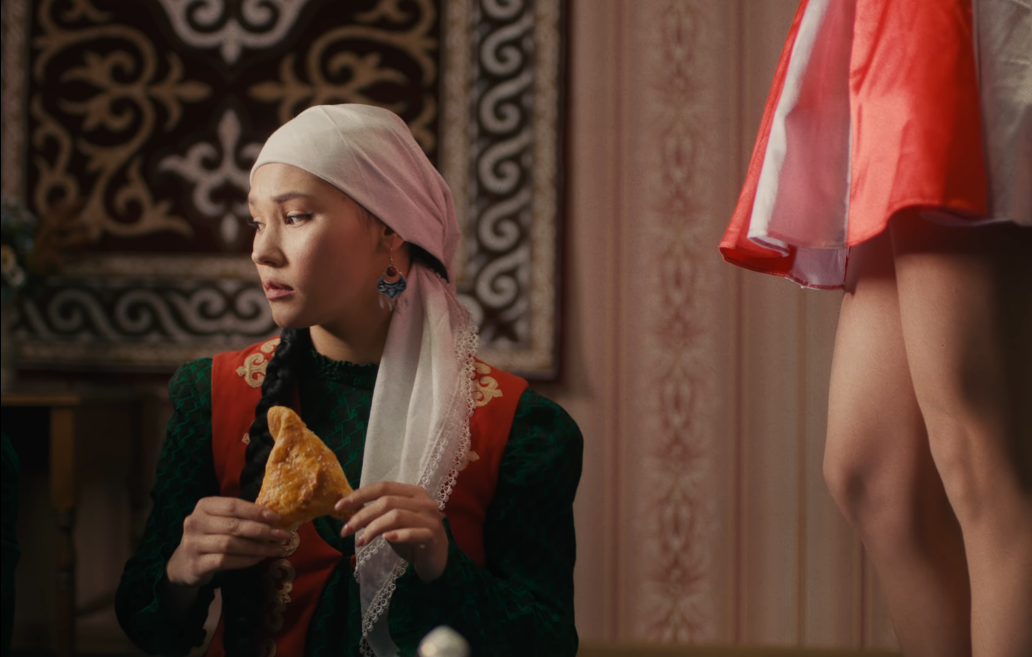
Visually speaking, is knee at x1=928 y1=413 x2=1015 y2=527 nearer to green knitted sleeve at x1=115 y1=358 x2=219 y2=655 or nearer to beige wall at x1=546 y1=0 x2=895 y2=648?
green knitted sleeve at x1=115 y1=358 x2=219 y2=655

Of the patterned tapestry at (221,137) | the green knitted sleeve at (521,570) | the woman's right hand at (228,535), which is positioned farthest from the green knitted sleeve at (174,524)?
the patterned tapestry at (221,137)

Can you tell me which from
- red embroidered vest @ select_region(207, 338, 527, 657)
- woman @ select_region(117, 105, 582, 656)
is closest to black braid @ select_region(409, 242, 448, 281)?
woman @ select_region(117, 105, 582, 656)

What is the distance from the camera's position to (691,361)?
212cm

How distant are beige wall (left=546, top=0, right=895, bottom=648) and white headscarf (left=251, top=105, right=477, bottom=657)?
3.94 ft

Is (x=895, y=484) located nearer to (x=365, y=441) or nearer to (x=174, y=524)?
(x=365, y=441)

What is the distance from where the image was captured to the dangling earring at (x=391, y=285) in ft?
3.06

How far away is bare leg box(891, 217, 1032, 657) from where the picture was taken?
83 centimetres

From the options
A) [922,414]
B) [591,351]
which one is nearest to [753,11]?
[591,351]

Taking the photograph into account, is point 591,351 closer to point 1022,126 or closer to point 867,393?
point 867,393

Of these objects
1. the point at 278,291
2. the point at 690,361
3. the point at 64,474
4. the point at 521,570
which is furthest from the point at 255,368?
the point at 690,361

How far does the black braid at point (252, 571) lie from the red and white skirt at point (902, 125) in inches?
20.3

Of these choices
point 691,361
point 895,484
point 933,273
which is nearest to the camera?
point 933,273

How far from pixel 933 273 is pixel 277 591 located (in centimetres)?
69

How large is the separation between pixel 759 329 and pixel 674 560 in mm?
568
